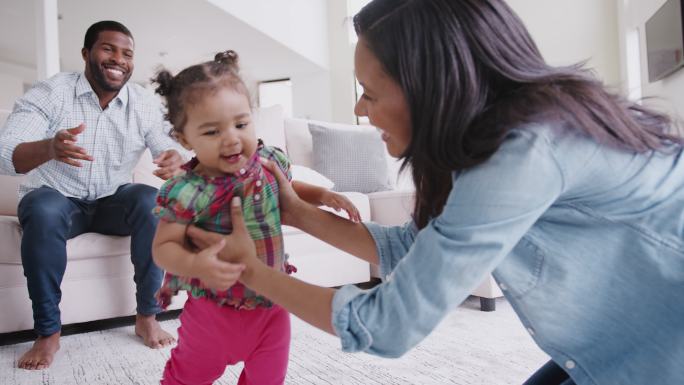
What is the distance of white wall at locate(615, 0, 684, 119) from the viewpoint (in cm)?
475

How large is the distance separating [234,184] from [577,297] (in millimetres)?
592

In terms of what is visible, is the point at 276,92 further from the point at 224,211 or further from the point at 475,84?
the point at 475,84

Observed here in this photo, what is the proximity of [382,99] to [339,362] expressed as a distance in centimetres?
103

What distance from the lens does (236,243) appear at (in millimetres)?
806

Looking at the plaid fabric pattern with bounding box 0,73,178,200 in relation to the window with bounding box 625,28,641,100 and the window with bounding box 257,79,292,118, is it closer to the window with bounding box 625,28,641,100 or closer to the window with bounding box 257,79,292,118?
the window with bounding box 625,28,641,100

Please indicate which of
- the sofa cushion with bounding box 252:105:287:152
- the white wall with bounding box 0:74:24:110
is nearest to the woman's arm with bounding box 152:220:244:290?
the sofa cushion with bounding box 252:105:287:152

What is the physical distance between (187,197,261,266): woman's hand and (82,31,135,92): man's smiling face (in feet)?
4.87

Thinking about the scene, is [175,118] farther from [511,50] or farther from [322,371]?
[322,371]

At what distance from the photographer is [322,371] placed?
1.46 meters

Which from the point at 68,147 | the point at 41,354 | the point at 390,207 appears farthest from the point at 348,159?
the point at 41,354

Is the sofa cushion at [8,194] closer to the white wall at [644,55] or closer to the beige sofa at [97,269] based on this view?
the beige sofa at [97,269]

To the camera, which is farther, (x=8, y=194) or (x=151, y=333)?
(x=8, y=194)

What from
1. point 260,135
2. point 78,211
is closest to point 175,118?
point 78,211

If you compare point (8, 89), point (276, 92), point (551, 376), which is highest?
point (8, 89)
